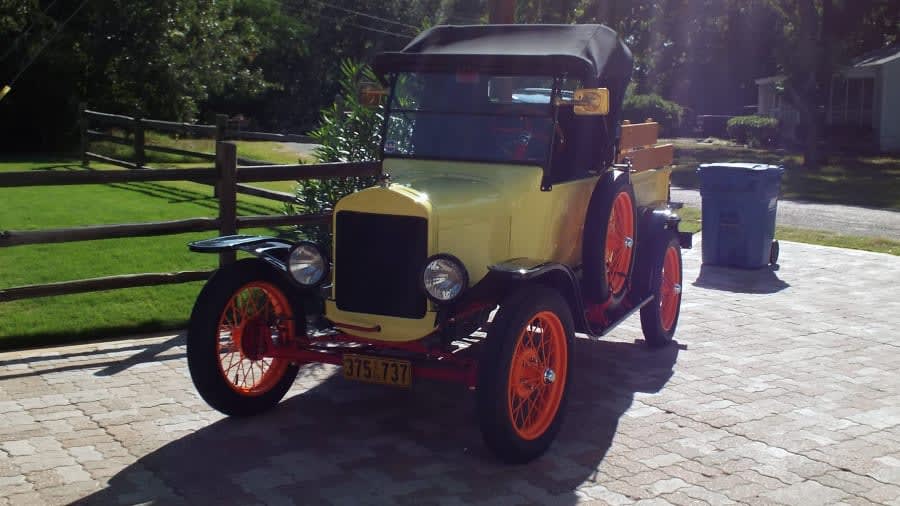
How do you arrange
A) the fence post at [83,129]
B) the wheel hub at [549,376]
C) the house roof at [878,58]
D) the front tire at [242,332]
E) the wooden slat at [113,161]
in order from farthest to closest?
the house roof at [878,58], the fence post at [83,129], the wooden slat at [113,161], the front tire at [242,332], the wheel hub at [549,376]

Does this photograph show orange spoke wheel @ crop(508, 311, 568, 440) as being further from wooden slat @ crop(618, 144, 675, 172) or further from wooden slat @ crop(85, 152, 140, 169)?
wooden slat @ crop(85, 152, 140, 169)

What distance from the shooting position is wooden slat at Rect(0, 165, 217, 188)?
743 centimetres

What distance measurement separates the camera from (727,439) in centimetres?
599

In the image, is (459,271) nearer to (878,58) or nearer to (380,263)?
(380,263)

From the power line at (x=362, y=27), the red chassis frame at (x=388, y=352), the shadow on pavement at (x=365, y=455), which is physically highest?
the power line at (x=362, y=27)

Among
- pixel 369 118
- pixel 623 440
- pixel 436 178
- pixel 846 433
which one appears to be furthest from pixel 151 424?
pixel 369 118

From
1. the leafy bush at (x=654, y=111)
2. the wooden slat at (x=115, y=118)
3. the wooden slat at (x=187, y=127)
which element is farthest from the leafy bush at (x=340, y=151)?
the leafy bush at (x=654, y=111)

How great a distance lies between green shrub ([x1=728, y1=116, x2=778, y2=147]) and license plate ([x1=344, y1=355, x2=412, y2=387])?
39129mm

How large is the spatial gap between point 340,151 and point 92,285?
11.4ft

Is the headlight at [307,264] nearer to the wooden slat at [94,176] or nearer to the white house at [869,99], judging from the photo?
the wooden slat at [94,176]

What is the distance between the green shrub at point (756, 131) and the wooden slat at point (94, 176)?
37.1 m

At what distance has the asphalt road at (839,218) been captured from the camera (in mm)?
16422

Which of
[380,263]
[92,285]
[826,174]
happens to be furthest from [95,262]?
[826,174]

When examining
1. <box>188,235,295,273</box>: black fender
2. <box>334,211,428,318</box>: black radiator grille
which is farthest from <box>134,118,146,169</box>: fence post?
<box>334,211,428,318</box>: black radiator grille
